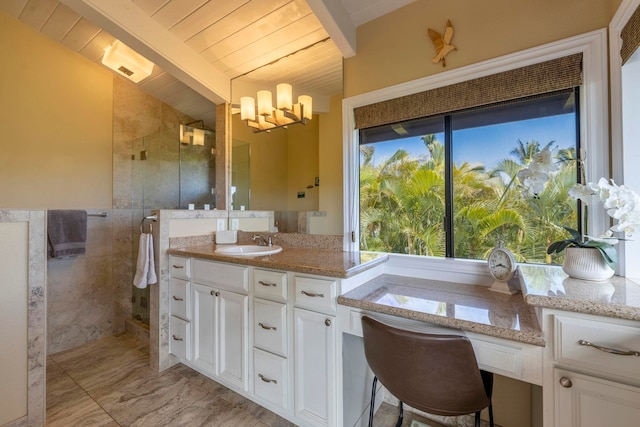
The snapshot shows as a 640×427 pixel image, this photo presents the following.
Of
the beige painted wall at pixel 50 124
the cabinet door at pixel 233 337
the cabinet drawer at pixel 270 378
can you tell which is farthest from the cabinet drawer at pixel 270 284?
the beige painted wall at pixel 50 124

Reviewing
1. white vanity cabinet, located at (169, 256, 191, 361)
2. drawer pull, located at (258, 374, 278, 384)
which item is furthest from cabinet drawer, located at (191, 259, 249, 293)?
drawer pull, located at (258, 374, 278, 384)

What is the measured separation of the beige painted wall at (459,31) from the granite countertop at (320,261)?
1167mm

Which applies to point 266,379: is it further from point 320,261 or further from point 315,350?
point 320,261

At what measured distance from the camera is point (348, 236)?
1.94 metres

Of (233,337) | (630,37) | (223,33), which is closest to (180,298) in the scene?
(233,337)

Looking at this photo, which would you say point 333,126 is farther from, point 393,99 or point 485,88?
point 485,88

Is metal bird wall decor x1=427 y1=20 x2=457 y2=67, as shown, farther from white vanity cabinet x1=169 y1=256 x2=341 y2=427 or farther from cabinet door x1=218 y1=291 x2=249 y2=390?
cabinet door x1=218 y1=291 x2=249 y2=390

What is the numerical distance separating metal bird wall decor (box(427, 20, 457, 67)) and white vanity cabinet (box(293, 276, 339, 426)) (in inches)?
57.6

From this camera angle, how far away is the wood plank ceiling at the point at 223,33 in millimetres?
1778

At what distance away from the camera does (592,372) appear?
2.83 ft

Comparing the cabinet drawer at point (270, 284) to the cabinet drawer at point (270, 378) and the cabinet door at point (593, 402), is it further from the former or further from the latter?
the cabinet door at point (593, 402)

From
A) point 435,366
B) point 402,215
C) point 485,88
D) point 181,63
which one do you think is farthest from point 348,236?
point 181,63

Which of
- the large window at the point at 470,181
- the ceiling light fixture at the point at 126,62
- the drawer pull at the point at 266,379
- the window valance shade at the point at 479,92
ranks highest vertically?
the ceiling light fixture at the point at 126,62

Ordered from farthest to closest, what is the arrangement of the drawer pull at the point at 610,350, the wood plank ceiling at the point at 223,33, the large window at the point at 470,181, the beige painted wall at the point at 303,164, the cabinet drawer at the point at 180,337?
the beige painted wall at the point at 303,164
the cabinet drawer at the point at 180,337
the wood plank ceiling at the point at 223,33
the large window at the point at 470,181
the drawer pull at the point at 610,350
